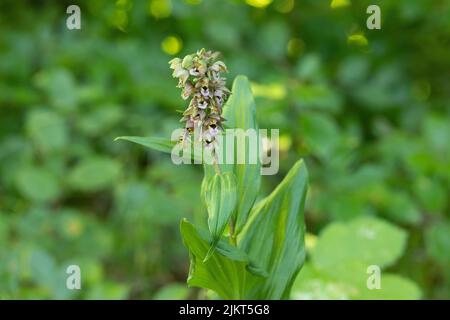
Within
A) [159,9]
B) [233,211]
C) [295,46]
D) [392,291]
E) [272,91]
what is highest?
[159,9]

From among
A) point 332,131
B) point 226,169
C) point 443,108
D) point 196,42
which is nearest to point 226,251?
point 226,169

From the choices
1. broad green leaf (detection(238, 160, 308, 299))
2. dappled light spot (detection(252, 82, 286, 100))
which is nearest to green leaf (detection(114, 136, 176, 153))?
broad green leaf (detection(238, 160, 308, 299))

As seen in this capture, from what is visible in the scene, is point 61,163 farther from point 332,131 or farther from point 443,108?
point 443,108

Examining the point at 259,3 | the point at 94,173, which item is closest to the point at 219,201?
the point at 94,173

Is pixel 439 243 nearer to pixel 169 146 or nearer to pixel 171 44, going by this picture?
pixel 169 146

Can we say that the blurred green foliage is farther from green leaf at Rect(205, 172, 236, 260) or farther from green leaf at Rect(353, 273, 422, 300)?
green leaf at Rect(205, 172, 236, 260)

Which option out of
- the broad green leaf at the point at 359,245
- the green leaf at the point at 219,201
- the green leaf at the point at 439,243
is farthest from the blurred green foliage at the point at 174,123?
the green leaf at the point at 219,201
